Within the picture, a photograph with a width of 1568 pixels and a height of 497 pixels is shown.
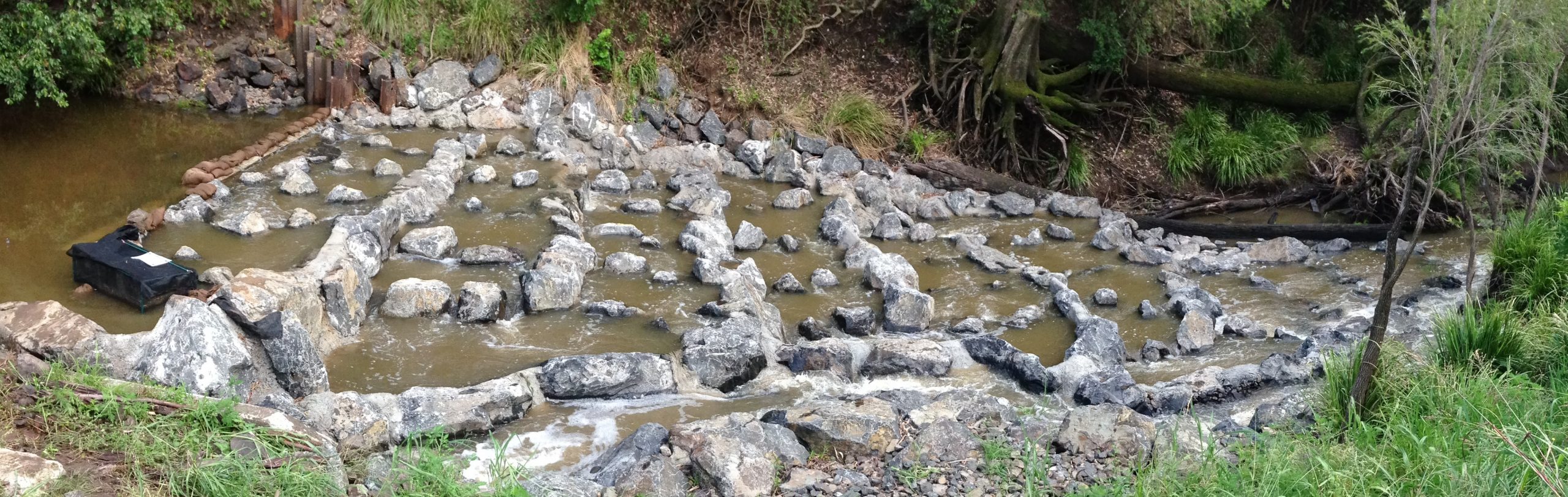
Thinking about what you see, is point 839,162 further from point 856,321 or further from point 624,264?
point 856,321

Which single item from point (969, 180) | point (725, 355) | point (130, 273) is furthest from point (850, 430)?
point (969, 180)

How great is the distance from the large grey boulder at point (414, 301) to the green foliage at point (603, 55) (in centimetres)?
432

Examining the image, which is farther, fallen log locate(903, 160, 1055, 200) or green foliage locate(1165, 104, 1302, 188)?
green foliage locate(1165, 104, 1302, 188)

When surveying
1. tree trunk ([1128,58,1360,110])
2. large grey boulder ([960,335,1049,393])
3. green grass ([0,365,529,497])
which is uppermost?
tree trunk ([1128,58,1360,110])

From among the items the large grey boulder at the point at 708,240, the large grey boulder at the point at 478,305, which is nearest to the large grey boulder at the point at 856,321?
the large grey boulder at the point at 708,240

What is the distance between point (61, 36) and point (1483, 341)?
791 cm

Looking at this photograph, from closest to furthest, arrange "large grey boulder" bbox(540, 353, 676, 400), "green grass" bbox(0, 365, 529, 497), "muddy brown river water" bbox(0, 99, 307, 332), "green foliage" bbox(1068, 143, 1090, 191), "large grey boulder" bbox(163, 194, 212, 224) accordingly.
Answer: "green grass" bbox(0, 365, 529, 497)
"large grey boulder" bbox(540, 353, 676, 400)
"muddy brown river water" bbox(0, 99, 307, 332)
"large grey boulder" bbox(163, 194, 212, 224)
"green foliage" bbox(1068, 143, 1090, 191)

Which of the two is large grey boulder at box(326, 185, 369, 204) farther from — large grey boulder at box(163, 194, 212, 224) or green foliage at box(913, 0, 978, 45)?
green foliage at box(913, 0, 978, 45)

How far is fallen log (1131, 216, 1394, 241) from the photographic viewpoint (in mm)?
7715

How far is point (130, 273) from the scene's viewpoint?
15.4 feet

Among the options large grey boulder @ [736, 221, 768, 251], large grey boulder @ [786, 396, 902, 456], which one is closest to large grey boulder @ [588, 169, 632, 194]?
large grey boulder @ [736, 221, 768, 251]

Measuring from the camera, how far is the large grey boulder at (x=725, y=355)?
4672 millimetres

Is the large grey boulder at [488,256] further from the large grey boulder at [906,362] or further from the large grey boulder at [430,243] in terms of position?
the large grey boulder at [906,362]

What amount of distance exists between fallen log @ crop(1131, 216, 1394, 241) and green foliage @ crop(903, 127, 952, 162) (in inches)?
70.9
